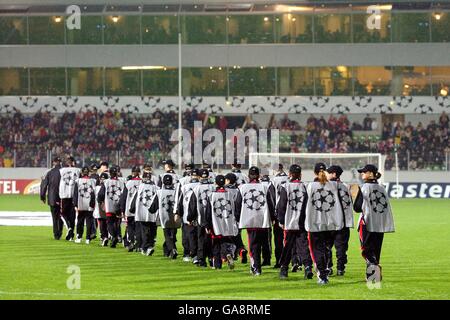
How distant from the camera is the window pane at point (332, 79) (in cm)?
6575

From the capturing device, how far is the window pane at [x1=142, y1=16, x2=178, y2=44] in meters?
66.1

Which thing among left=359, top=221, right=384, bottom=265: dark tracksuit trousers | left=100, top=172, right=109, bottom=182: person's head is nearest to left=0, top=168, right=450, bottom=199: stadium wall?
left=100, top=172, right=109, bottom=182: person's head

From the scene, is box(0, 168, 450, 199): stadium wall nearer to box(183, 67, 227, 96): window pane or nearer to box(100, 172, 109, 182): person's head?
box(183, 67, 227, 96): window pane

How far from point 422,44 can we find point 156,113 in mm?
14852

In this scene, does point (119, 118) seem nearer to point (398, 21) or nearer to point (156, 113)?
point (156, 113)

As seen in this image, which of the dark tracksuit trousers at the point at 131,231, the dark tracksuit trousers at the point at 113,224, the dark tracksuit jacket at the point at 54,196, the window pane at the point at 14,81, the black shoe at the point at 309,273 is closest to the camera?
the black shoe at the point at 309,273

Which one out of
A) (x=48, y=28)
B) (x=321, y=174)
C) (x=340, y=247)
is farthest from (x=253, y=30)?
(x=321, y=174)

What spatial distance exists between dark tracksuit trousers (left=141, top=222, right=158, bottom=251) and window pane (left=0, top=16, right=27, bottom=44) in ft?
135

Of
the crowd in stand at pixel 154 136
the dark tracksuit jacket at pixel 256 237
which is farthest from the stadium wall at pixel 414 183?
the dark tracksuit jacket at pixel 256 237

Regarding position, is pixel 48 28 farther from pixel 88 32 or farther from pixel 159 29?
pixel 159 29

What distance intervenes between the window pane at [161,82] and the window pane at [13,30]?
7.11 meters

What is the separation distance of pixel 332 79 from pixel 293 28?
11.5 ft

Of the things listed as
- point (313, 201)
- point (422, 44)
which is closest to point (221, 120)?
point (422, 44)

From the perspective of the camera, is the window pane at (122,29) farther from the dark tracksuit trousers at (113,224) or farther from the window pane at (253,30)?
the dark tracksuit trousers at (113,224)
